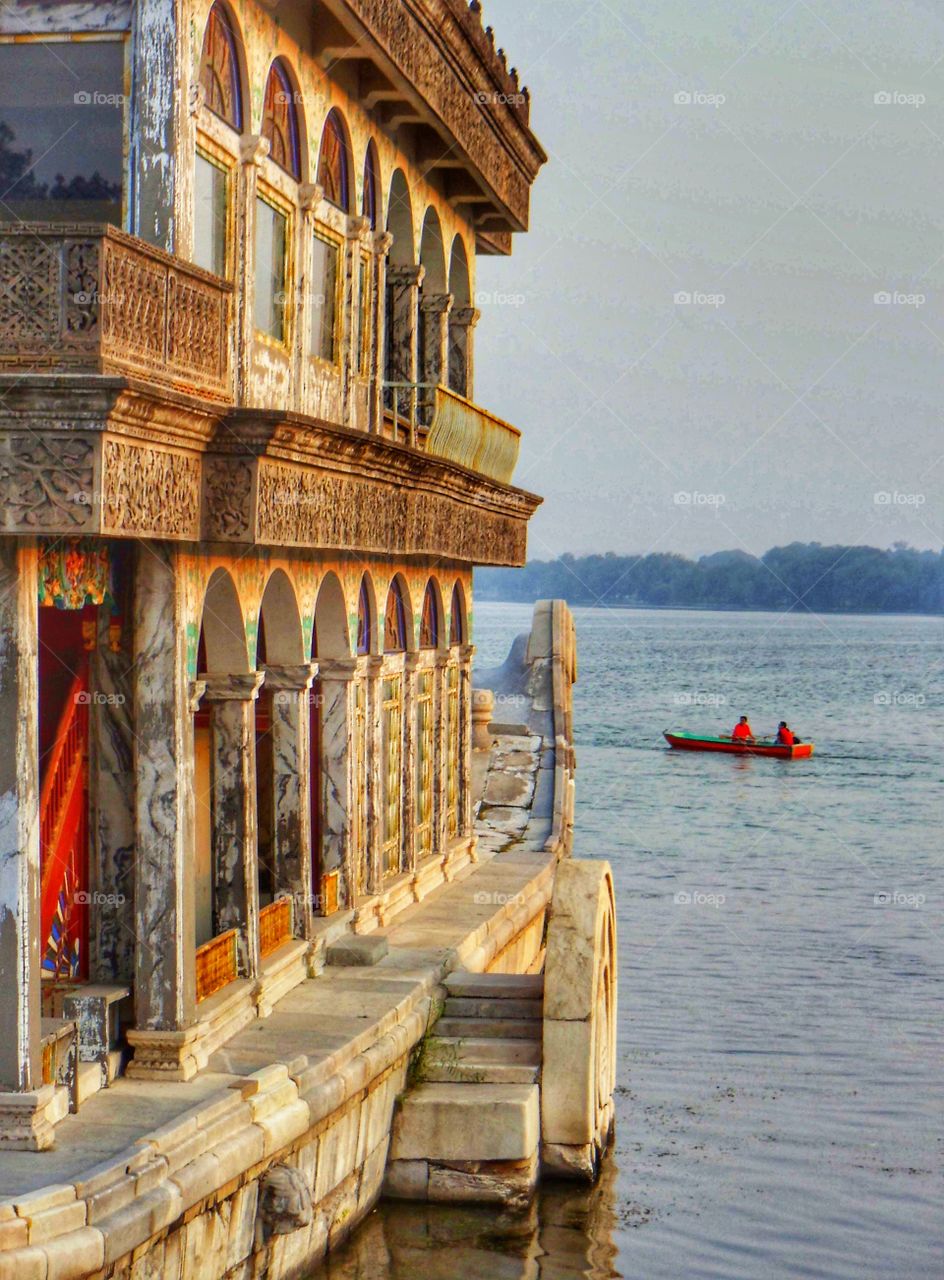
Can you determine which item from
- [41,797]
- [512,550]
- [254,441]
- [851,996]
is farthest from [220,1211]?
[851,996]

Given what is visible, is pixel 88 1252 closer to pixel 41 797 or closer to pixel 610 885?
pixel 41 797

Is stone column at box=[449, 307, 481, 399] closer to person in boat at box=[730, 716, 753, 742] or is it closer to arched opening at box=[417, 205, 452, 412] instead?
arched opening at box=[417, 205, 452, 412]

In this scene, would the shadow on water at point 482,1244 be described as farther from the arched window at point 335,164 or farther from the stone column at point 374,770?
the arched window at point 335,164

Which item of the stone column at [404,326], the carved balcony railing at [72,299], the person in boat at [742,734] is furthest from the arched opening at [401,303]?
the person in boat at [742,734]

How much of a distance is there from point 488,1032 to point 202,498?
170 inches

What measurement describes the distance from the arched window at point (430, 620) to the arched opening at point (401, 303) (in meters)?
2.26

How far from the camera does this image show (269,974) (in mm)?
12273

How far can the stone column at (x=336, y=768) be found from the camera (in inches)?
585

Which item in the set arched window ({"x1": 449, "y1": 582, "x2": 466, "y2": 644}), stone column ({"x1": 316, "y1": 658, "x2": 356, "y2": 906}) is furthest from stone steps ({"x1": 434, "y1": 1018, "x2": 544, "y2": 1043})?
arched window ({"x1": 449, "y1": 582, "x2": 466, "y2": 644})

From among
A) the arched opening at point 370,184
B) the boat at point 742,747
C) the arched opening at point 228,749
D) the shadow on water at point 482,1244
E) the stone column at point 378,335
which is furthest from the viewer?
the boat at point 742,747

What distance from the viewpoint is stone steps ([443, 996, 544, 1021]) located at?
503 inches

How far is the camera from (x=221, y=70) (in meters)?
11.2

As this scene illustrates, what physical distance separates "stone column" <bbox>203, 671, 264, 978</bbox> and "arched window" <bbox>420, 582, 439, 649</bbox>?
265 inches

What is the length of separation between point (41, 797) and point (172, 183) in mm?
3314
